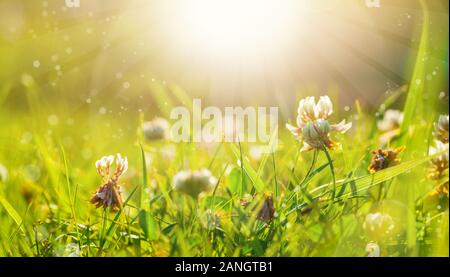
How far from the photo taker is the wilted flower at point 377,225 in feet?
2.90

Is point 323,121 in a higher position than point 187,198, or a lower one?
higher

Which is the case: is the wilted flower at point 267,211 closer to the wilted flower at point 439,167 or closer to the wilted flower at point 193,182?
the wilted flower at point 193,182

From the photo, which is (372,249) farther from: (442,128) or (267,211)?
(442,128)

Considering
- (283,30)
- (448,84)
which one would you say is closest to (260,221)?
(283,30)

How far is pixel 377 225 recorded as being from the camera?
2.91 feet

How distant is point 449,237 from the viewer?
2.81 feet

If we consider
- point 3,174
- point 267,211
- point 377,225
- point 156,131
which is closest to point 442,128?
point 377,225

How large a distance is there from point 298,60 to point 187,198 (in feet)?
1.51

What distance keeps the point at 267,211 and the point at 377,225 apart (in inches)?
6.0

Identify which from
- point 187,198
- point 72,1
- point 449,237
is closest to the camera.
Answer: point 449,237

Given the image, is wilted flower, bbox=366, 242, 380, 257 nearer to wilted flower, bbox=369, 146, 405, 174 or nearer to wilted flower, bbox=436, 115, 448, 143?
wilted flower, bbox=369, 146, 405, 174

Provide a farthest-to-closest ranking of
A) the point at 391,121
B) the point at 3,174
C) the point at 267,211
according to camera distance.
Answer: the point at 391,121 → the point at 3,174 → the point at 267,211

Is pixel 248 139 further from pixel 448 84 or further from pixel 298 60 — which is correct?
pixel 448 84
